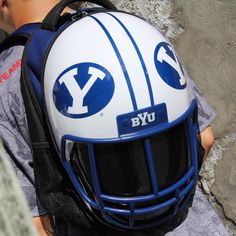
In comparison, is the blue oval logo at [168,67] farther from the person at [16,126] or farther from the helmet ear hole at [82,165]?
the helmet ear hole at [82,165]

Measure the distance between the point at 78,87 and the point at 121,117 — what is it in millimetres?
106

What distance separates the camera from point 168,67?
1211mm

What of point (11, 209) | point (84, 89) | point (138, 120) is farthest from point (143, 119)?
point (11, 209)

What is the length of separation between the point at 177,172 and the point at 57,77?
1.06ft

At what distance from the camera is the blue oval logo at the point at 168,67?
1197 mm

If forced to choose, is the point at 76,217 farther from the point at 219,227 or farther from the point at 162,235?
the point at 219,227

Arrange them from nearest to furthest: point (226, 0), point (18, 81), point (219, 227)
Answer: point (18, 81)
point (219, 227)
point (226, 0)

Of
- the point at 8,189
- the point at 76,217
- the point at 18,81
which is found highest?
the point at 8,189

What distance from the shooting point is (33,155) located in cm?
127

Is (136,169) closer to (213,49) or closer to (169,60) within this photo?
(169,60)

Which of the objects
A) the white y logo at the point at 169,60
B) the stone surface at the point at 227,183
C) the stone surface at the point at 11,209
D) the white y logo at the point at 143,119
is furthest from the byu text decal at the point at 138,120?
the stone surface at the point at 227,183

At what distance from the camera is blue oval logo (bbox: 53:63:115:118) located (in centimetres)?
115

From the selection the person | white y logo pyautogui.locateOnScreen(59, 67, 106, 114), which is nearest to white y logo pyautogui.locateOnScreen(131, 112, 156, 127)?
white y logo pyautogui.locateOnScreen(59, 67, 106, 114)

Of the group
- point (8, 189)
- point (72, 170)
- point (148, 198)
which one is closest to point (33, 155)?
point (72, 170)
